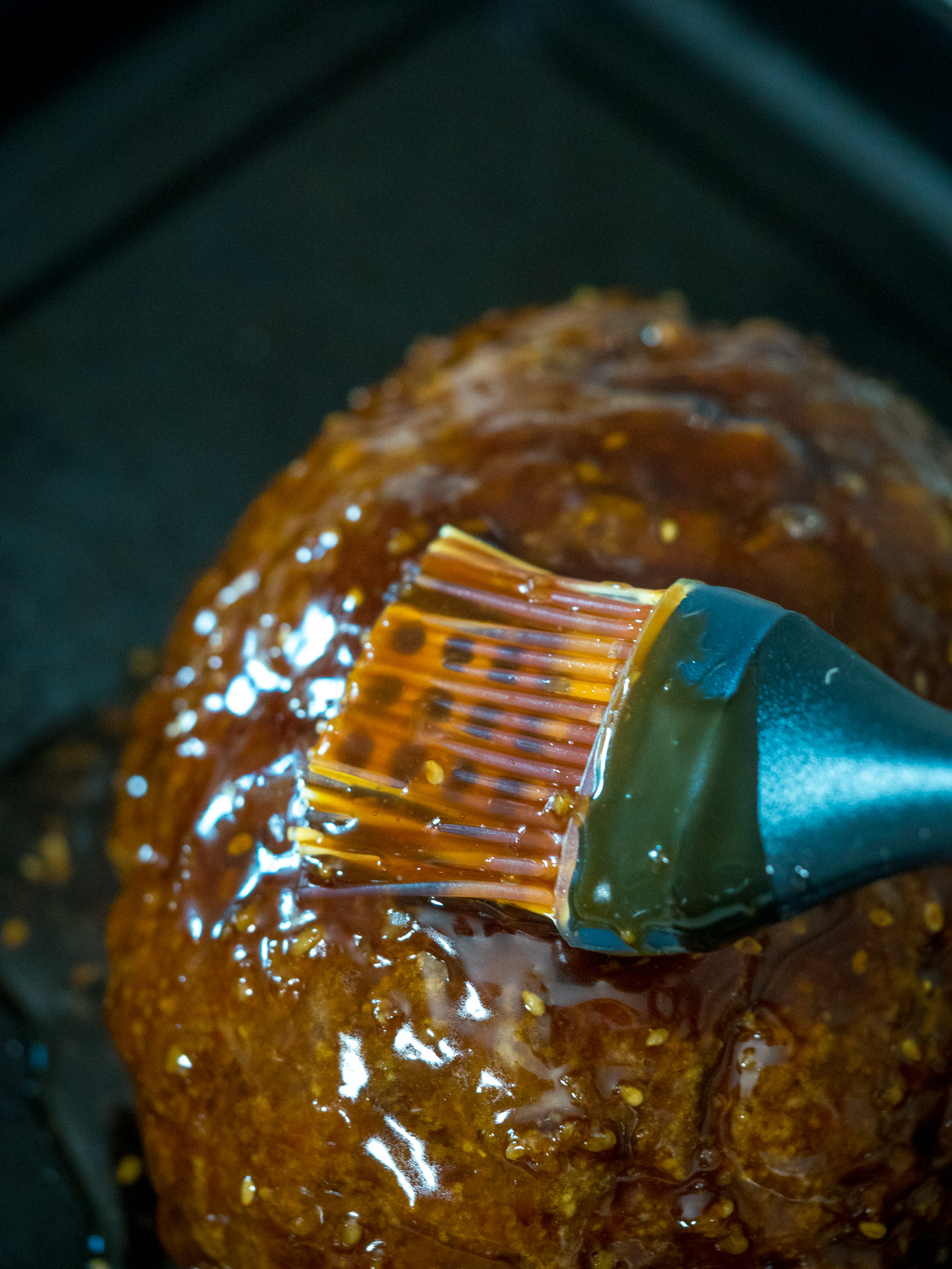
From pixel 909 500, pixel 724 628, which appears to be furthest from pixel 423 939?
pixel 909 500

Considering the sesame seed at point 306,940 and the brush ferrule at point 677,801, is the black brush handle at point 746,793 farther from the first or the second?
the sesame seed at point 306,940

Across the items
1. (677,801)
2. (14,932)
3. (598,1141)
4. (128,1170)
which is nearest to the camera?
(677,801)

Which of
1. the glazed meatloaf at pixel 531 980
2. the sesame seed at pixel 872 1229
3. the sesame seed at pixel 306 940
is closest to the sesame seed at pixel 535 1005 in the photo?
the glazed meatloaf at pixel 531 980

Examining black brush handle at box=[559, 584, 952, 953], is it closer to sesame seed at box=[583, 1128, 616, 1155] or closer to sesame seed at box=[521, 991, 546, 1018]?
sesame seed at box=[521, 991, 546, 1018]

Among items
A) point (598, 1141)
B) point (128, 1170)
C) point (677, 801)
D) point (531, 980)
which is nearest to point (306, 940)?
point (531, 980)

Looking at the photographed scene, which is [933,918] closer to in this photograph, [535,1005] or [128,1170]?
[535,1005]

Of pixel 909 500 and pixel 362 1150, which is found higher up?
pixel 909 500

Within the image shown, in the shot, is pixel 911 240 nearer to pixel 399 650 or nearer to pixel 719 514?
pixel 719 514
